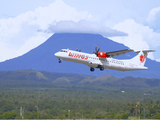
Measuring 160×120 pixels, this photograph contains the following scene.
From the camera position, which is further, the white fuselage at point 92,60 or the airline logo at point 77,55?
the airline logo at point 77,55

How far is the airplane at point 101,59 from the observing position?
182 ft

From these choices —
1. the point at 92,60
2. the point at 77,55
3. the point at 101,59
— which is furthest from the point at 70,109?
the point at 77,55

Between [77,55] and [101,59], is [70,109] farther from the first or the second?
[77,55]

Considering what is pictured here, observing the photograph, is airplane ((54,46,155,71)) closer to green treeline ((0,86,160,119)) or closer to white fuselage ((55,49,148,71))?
white fuselage ((55,49,148,71))

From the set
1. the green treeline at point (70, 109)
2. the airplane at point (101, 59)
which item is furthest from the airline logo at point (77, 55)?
the green treeline at point (70, 109)

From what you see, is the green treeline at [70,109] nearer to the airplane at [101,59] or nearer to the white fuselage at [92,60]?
the airplane at [101,59]

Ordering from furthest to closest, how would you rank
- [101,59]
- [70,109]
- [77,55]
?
[70,109]
[101,59]
[77,55]

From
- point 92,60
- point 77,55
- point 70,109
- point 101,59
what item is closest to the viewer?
point 77,55

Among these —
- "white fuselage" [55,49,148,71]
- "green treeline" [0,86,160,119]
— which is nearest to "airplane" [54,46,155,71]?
"white fuselage" [55,49,148,71]

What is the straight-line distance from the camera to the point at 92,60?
57.9 meters

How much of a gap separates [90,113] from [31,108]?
28.6 meters

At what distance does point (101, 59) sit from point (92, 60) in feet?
8.57

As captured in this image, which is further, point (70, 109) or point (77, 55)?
point (70, 109)

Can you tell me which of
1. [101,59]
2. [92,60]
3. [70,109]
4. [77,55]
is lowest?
[70,109]
